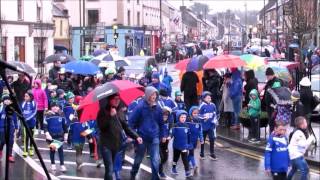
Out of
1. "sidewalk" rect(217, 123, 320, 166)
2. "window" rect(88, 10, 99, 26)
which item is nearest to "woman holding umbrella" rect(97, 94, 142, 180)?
"sidewalk" rect(217, 123, 320, 166)

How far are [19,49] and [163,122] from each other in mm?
35850

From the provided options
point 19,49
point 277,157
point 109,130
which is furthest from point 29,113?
point 19,49

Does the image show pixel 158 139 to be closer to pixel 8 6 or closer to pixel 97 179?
pixel 97 179

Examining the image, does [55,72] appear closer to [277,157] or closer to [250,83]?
[250,83]

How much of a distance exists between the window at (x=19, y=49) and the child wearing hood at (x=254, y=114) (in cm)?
3144

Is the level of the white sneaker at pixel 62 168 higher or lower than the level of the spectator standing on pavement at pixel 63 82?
lower

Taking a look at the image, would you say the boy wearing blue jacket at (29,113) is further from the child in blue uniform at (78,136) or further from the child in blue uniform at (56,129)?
the child in blue uniform at (78,136)

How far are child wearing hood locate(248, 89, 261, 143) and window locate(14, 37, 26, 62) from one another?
103 ft

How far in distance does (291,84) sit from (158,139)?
1082 centimetres

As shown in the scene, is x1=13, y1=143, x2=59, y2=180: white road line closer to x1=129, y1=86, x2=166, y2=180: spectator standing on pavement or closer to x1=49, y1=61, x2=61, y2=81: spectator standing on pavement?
x1=129, y1=86, x2=166, y2=180: spectator standing on pavement

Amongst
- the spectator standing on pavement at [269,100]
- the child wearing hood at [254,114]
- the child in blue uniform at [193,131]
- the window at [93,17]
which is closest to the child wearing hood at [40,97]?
the child in blue uniform at [193,131]

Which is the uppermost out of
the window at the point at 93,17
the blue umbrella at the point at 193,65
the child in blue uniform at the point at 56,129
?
the window at the point at 93,17

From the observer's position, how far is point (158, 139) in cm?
1077

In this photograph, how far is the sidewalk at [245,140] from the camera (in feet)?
42.8
